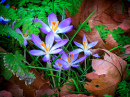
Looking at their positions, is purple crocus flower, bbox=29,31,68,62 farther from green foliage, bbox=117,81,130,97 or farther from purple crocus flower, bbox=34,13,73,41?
green foliage, bbox=117,81,130,97

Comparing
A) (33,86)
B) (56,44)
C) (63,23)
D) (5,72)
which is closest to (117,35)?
(63,23)

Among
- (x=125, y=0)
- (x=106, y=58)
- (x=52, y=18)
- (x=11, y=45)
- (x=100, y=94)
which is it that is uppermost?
(x=125, y=0)

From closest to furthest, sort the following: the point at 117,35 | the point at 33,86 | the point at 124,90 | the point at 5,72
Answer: the point at 124,90, the point at 5,72, the point at 33,86, the point at 117,35

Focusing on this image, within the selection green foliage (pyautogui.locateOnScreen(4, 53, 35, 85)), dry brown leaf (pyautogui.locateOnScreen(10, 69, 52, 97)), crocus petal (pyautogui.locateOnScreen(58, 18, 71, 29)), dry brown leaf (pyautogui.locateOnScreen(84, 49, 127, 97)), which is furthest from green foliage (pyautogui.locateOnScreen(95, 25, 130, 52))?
green foliage (pyautogui.locateOnScreen(4, 53, 35, 85))

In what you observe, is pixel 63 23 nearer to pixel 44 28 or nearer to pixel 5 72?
pixel 44 28

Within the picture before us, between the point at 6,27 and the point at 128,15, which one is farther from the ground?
the point at 128,15

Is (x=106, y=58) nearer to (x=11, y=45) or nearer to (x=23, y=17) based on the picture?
(x=23, y=17)

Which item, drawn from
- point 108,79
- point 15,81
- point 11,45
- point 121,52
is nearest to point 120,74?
point 108,79

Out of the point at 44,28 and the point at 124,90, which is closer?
the point at 124,90
